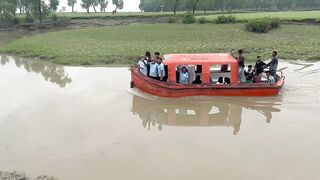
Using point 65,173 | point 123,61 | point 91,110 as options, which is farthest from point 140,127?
point 123,61

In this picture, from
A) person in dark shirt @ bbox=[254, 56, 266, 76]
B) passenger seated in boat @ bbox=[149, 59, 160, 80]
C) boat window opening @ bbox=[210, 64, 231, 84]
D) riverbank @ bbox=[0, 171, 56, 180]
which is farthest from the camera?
Result: boat window opening @ bbox=[210, 64, 231, 84]

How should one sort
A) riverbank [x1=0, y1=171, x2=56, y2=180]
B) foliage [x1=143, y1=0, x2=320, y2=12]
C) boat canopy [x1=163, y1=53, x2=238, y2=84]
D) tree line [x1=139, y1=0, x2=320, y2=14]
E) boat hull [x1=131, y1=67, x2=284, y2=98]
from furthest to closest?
tree line [x1=139, y1=0, x2=320, y2=14] < foliage [x1=143, y1=0, x2=320, y2=12] < boat canopy [x1=163, y1=53, x2=238, y2=84] < boat hull [x1=131, y1=67, x2=284, y2=98] < riverbank [x1=0, y1=171, x2=56, y2=180]

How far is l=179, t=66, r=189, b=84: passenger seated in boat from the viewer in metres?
18.9

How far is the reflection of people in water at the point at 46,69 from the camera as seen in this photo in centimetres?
2413

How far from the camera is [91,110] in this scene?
55.9 ft

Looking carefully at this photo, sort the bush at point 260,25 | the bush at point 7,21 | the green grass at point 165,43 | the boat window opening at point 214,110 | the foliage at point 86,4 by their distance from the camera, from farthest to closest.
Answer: the foliage at point 86,4, the bush at point 7,21, the bush at point 260,25, the green grass at point 165,43, the boat window opening at point 214,110

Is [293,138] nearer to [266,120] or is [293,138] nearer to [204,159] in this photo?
[266,120]

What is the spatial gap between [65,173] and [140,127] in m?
4.27

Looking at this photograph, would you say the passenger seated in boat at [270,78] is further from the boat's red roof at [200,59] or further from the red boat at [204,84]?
the boat's red roof at [200,59]

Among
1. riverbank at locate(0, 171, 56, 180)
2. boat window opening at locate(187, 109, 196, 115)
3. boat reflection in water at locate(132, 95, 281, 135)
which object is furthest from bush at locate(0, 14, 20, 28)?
riverbank at locate(0, 171, 56, 180)

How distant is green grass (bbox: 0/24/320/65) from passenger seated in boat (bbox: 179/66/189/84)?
11.2 m

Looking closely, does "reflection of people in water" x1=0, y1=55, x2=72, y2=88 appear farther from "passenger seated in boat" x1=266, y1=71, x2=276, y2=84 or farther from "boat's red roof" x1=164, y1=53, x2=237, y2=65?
"passenger seated in boat" x1=266, y1=71, x2=276, y2=84

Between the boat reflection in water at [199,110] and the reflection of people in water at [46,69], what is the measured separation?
20.9 feet

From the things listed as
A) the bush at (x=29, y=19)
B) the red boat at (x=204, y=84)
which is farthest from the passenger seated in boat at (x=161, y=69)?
the bush at (x=29, y=19)
